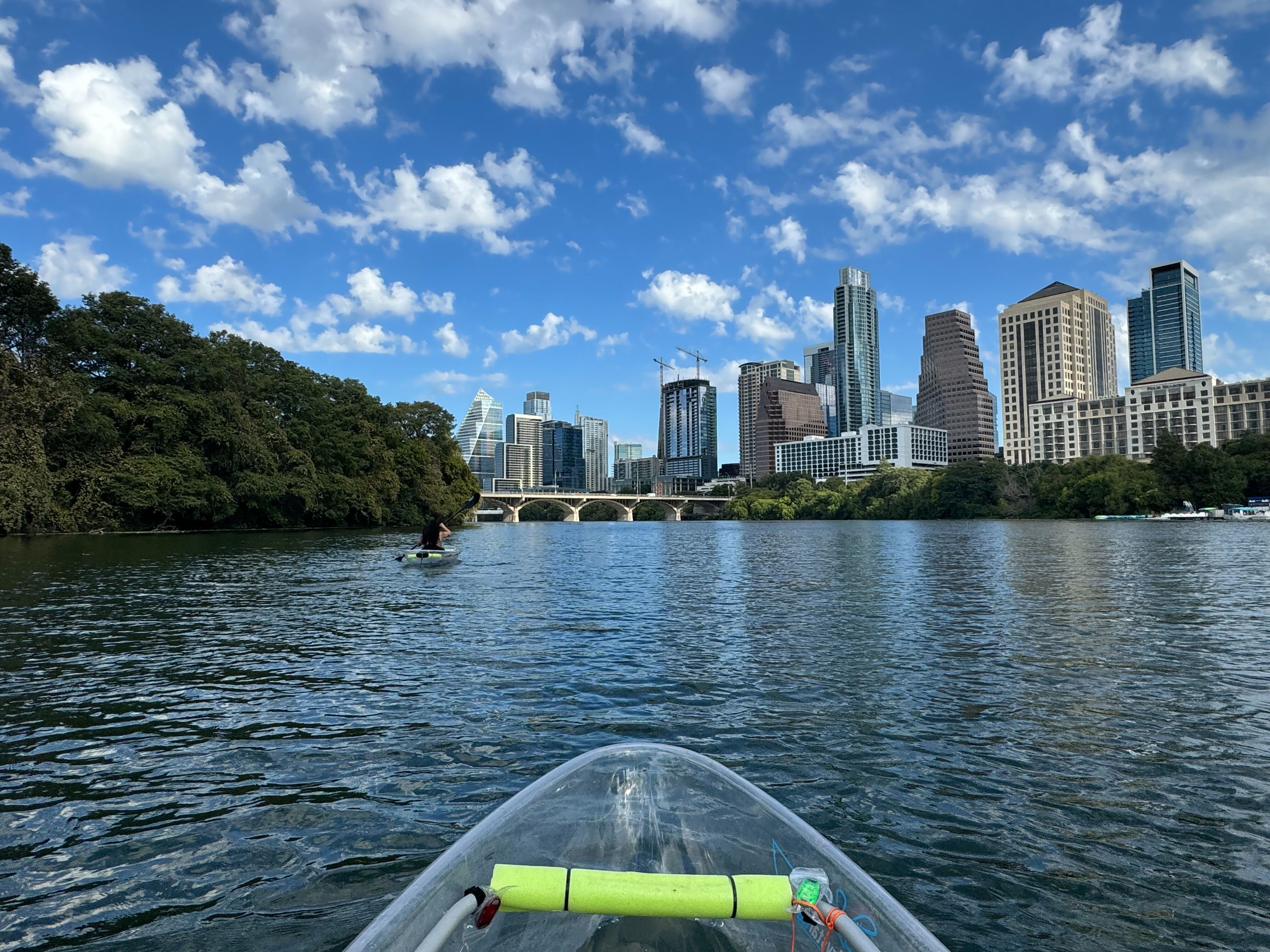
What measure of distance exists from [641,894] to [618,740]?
4.72m

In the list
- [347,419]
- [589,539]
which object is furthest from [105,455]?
[589,539]

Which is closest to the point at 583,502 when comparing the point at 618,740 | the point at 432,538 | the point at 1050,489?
the point at 1050,489

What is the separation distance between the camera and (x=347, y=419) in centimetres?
7138

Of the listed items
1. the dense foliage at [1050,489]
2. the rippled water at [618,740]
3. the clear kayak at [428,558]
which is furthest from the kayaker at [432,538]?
the dense foliage at [1050,489]

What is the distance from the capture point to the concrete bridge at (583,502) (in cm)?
13688

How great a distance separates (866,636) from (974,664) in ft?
9.39

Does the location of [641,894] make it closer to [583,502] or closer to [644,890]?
[644,890]

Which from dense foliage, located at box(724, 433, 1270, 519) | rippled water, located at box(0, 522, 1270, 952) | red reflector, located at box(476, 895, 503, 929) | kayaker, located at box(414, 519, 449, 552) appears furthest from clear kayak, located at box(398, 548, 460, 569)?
dense foliage, located at box(724, 433, 1270, 519)

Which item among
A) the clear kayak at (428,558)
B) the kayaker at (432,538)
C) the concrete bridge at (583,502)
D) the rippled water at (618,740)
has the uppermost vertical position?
the concrete bridge at (583,502)

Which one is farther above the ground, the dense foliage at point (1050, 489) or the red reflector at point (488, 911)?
the dense foliage at point (1050, 489)

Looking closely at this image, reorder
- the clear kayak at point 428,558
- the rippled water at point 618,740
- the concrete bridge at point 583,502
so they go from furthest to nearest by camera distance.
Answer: the concrete bridge at point 583,502, the clear kayak at point 428,558, the rippled water at point 618,740

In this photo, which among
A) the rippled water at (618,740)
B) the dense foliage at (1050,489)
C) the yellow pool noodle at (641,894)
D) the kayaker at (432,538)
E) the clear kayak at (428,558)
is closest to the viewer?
the yellow pool noodle at (641,894)

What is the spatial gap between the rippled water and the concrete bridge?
107 metres

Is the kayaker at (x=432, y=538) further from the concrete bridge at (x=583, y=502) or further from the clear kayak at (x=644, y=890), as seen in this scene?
the concrete bridge at (x=583, y=502)
